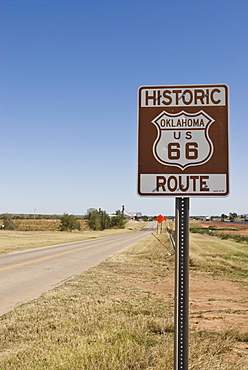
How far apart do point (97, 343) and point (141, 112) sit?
10.5ft

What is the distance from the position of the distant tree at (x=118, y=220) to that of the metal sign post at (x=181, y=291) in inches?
3796

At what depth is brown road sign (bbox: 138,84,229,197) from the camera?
2.74 m

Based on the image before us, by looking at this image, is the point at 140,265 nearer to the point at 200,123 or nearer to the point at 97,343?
the point at 97,343

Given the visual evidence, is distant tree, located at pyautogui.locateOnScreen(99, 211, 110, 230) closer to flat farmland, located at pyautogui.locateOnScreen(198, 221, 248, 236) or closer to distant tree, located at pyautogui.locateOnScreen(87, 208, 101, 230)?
distant tree, located at pyautogui.locateOnScreen(87, 208, 101, 230)

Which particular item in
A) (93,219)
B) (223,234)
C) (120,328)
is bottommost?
(223,234)

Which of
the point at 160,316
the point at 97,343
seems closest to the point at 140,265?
the point at 160,316

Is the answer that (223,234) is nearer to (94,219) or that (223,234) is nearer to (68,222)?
(68,222)

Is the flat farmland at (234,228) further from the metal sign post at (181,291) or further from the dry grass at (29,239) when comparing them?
the metal sign post at (181,291)

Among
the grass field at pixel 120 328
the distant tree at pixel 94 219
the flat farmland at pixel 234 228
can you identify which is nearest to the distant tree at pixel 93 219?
the distant tree at pixel 94 219

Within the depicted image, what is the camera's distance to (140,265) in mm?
16094

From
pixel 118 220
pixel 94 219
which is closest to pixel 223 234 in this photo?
pixel 94 219

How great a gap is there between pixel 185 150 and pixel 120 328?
12.2ft

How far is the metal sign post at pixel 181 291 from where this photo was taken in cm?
262

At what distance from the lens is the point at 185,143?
2771mm
